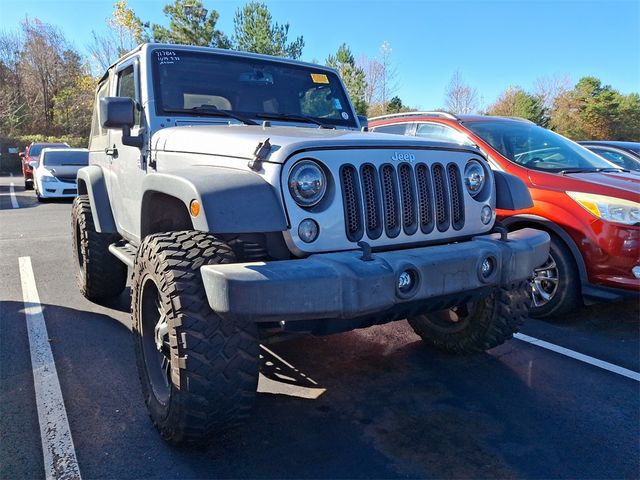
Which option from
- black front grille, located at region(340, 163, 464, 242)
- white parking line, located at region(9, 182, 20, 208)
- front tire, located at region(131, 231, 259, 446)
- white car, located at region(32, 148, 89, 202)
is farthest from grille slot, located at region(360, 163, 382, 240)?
white parking line, located at region(9, 182, 20, 208)

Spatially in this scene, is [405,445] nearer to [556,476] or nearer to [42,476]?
[556,476]

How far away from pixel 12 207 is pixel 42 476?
12.2 metres

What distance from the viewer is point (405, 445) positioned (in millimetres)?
2572

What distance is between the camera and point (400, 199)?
255cm

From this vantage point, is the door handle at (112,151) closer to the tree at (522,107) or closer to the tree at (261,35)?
the tree at (261,35)

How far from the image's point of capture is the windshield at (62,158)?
13428mm

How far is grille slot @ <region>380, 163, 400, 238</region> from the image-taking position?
8.27 feet

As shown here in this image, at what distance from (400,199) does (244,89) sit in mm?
1823

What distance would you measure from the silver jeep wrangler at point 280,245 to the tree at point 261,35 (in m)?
27.3

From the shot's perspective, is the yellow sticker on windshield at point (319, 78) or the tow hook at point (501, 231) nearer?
the tow hook at point (501, 231)

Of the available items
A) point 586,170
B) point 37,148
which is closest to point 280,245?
point 586,170

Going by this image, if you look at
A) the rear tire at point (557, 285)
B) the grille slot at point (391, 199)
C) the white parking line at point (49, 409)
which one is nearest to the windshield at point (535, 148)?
the rear tire at point (557, 285)

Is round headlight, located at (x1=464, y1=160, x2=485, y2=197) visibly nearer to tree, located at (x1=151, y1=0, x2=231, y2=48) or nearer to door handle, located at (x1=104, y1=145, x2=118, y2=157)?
door handle, located at (x1=104, y1=145, x2=118, y2=157)

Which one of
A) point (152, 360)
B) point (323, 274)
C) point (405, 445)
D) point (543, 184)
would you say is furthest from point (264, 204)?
point (543, 184)
